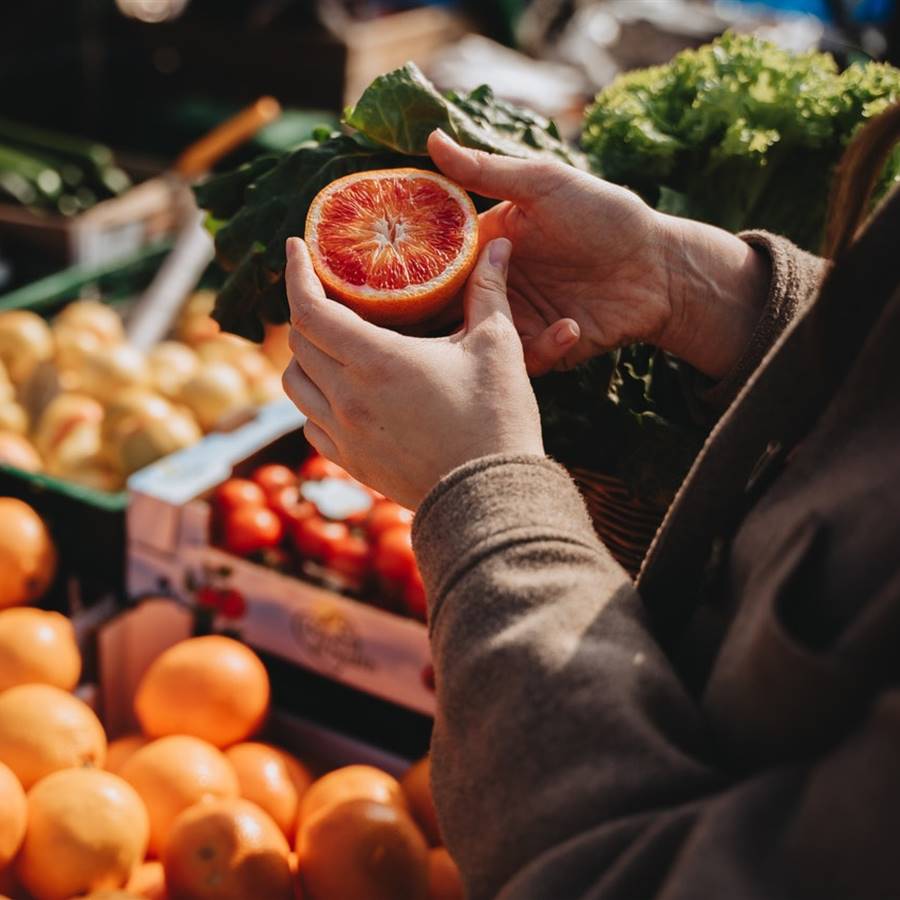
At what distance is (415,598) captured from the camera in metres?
2.16

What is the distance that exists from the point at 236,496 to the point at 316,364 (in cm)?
112

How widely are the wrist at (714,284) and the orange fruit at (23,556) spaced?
5.12ft

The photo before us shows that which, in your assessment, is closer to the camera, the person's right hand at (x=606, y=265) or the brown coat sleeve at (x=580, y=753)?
the brown coat sleeve at (x=580, y=753)

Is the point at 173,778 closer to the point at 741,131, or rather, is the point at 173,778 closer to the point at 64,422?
the point at 64,422

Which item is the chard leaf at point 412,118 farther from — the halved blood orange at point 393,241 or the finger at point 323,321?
the finger at point 323,321

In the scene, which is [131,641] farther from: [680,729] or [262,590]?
[680,729]

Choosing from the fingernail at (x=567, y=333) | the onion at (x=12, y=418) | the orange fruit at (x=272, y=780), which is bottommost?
the onion at (x=12, y=418)


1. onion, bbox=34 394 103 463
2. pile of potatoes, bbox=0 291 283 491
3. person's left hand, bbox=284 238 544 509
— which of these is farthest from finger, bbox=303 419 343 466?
onion, bbox=34 394 103 463

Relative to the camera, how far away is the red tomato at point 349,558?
2.26 meters

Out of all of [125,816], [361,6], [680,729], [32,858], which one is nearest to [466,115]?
[680,729]

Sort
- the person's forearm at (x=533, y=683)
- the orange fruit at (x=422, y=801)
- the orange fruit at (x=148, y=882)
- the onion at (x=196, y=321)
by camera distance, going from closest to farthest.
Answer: the person's forearm at (x=533, y=683), the orange fruit at (x=148, y=882), the orange fruit at (x=422, y=801), the onion at (x=196, y=321)

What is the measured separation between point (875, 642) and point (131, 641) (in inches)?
72.7

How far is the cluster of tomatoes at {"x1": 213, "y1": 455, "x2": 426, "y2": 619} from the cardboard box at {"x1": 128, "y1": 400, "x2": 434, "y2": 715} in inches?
A: 2.3

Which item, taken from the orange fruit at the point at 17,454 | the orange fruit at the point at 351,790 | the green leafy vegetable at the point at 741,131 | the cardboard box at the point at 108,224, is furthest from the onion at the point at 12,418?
the green leafy vegetable at the point at 741,131
